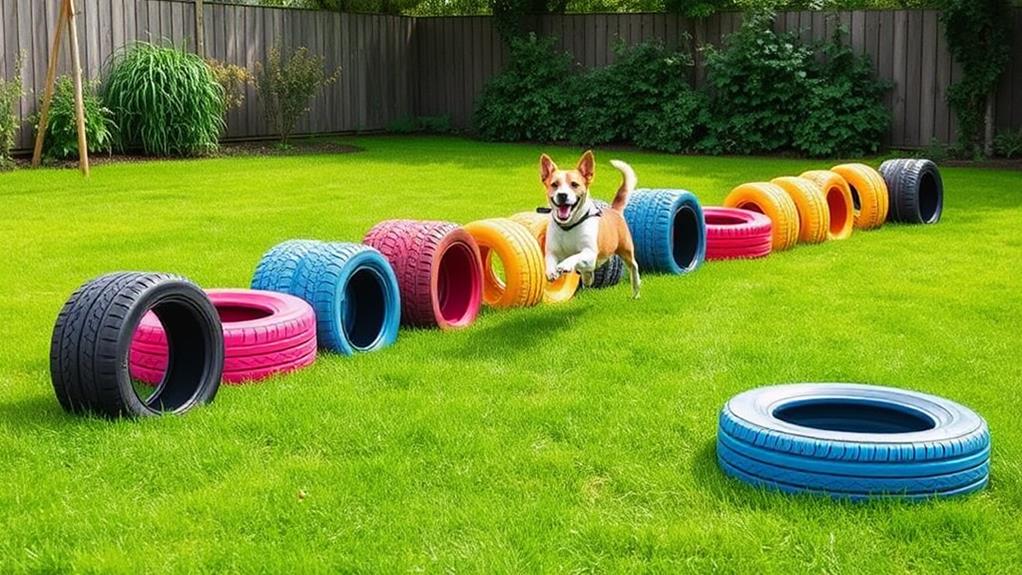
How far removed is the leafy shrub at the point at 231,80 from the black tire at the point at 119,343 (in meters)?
14.3

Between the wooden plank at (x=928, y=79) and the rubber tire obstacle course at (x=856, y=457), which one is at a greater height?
the wooden plank at (x=928, y=79)

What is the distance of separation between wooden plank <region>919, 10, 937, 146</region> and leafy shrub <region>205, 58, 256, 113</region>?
1118 cm

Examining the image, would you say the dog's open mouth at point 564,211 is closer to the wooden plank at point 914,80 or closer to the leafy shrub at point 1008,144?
the leafy shrub at point 1008,144

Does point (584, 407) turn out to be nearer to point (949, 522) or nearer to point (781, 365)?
point (781, 365)

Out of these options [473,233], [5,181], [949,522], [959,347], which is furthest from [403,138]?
[949,522]

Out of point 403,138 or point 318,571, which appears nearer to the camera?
point 318,571

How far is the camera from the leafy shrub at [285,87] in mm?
20000

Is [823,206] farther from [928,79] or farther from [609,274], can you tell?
[928,79]

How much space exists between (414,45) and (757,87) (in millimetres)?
8230

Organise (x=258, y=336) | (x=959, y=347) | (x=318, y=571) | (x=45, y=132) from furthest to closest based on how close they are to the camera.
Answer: (x=45, y=132), (x=959, y=347), (x=258, y=336), (x=318, y=571)

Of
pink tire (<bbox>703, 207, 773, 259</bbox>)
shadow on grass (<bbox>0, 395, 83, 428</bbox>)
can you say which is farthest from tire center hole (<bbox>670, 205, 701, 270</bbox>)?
shadow on grass (<bbox>0, 395, 83, 428</bbox>)

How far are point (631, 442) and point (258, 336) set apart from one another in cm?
189

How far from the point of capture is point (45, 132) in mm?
16094

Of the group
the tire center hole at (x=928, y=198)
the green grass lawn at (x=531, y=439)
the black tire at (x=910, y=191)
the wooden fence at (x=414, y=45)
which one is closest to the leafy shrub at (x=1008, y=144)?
the wooden fence at (x=414, y=45)
